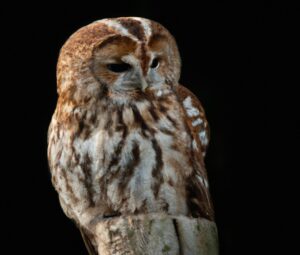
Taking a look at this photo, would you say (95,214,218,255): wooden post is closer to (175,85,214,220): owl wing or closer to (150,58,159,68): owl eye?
(175,85,214,220): owl wing

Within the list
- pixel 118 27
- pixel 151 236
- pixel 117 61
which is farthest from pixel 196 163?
pixel 151 236

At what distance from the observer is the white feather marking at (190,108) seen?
334cm

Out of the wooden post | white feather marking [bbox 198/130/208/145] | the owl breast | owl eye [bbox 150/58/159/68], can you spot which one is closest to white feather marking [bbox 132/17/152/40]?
owl eye [bbox 150/58/159/68]

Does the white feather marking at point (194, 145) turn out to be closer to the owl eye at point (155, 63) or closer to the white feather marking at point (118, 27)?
the owl eye at point (155, 63)

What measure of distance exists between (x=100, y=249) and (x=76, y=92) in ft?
2.84

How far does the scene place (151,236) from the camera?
7.61 feet

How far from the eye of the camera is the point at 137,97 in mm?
3096

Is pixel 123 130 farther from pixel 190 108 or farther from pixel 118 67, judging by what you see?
pixel 190 108

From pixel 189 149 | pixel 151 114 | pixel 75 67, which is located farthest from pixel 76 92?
pixel 189 149

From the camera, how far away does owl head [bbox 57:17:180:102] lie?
2.92 meters

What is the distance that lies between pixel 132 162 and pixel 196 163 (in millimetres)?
311

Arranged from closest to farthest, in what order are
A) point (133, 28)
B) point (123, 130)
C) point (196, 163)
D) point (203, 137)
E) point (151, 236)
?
point (151, 236)
point (133, 28)
point (123, 130)
point (196, 163)
point (203, 137)

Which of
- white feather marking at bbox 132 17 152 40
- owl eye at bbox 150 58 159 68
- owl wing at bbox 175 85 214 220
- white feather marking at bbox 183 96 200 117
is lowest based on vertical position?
owl wing at bbox 175 85 214 220

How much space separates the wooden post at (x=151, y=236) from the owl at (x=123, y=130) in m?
0.64
